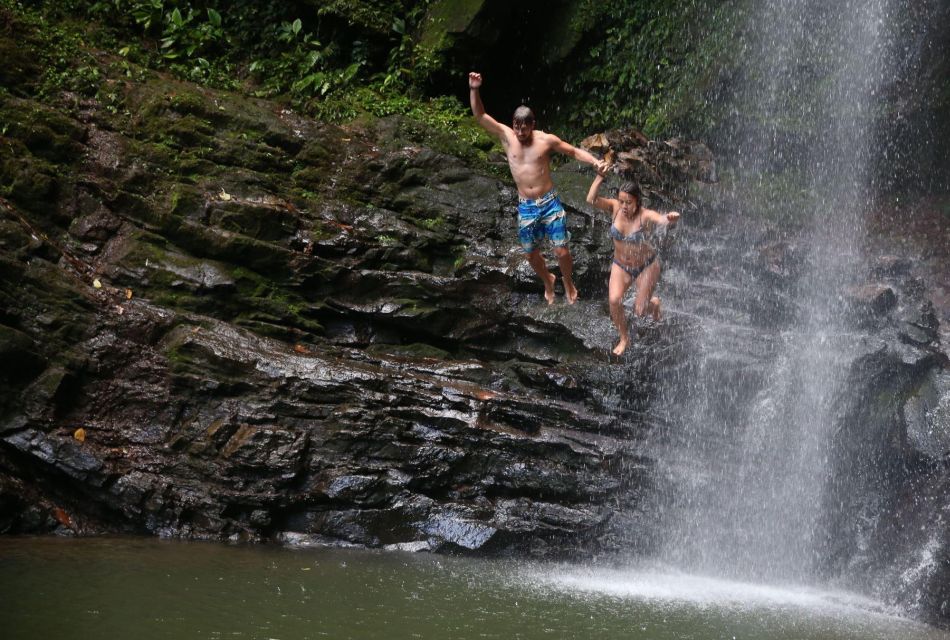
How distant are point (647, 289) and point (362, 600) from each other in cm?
490

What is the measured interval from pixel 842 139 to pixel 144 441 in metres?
12.1

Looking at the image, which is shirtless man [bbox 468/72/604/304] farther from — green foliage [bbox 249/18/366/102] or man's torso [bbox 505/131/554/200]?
green foliage [bbox 249/18/366/102]

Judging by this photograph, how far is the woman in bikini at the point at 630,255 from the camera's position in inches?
370

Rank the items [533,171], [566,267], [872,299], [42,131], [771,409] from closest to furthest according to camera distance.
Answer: [533,171] → [566,267] → [771,409] → [42,131] → [872,299]

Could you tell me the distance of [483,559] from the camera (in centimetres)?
902

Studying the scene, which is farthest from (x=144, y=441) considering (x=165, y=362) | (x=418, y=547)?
(x=418, y=547)

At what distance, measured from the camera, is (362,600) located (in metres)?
6.60

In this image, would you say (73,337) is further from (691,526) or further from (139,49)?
(691,526)

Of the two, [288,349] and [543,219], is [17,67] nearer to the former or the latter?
[288,349]

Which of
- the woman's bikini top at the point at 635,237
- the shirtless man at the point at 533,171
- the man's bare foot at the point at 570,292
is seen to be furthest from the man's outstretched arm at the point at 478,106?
the man's bare foot at the point at 570,292

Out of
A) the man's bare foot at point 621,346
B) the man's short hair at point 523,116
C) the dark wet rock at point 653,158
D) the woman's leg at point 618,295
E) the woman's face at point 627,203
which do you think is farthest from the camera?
the dark wet rock at point 653,158

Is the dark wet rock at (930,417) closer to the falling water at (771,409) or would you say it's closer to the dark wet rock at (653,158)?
the falling water at (771,409)

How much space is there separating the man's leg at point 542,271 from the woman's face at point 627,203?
109 centimetres

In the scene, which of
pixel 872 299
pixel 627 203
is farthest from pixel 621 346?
pixel 872 299
